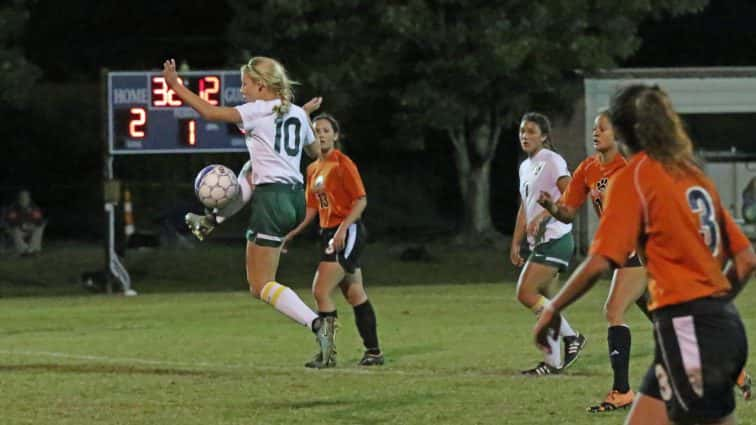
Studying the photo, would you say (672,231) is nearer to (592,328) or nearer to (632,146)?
(632,146)

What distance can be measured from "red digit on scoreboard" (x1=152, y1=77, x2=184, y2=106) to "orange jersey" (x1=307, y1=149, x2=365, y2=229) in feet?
35.6

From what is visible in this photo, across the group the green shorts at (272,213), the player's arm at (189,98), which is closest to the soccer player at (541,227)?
the green shorts at (272,213)

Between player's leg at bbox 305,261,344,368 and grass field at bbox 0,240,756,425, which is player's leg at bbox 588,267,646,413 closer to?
grass field at bbox 0,240,756,425

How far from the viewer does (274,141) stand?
11.0 m

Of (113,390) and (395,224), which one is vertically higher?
(113,390)

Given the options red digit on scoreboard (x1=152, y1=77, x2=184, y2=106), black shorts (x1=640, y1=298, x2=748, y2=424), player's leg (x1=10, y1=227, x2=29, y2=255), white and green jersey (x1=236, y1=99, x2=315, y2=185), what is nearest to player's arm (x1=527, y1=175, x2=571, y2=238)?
white and green jersey (x1=236, y1=99, x2=315, y2=185)

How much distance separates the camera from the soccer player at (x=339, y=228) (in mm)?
12695

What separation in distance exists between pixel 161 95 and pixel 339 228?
11418 millimetres

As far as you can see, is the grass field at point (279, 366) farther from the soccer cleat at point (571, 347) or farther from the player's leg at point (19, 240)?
the player's leg at point (19, 240)

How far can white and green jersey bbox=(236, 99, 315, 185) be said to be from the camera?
35.8 feet

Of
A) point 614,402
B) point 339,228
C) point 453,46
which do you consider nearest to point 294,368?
point 339,228

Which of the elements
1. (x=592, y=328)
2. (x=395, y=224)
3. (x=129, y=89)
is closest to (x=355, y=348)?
(x=592, y=328)

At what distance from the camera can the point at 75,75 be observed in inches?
1592

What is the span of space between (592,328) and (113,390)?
→ 665 cm
